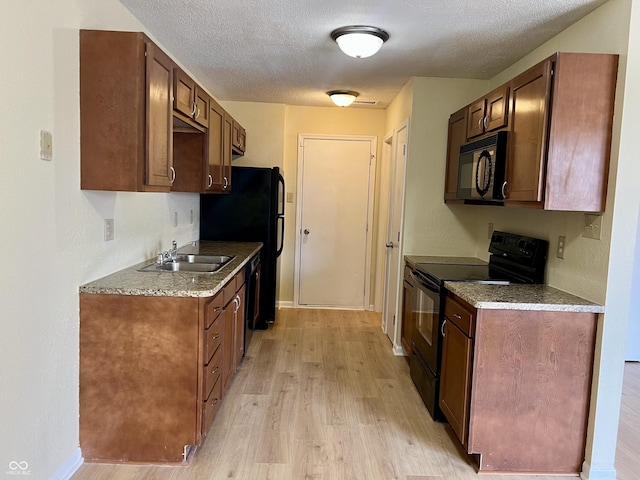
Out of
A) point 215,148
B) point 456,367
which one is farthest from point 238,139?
point 456,367

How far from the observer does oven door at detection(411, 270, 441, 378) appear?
2738mm

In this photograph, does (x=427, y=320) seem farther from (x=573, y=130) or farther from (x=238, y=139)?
(x=238, y=139)

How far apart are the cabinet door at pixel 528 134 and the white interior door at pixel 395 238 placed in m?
1.42

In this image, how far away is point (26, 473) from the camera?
70.0 inches

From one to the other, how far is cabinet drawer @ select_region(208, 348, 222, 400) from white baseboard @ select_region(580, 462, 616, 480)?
1910 mm

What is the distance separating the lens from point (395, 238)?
4.21 m

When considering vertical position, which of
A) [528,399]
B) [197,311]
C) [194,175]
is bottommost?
[528,399]

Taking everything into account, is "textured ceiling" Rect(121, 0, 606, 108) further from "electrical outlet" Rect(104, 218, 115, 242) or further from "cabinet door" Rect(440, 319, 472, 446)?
"cabinet door" Rect(440, 319, 472, 446)

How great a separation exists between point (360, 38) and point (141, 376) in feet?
7.22

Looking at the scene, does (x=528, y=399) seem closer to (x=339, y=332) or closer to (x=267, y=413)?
(x=267, y=413)

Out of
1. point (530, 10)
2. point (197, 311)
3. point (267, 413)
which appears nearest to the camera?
point (197, 311)

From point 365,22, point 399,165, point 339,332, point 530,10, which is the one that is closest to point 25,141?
point 365,22

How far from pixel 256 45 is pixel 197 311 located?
1882mm

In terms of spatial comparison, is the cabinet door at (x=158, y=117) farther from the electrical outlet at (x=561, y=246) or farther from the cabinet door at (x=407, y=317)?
the electrical outlet at (x=561, y=246)
